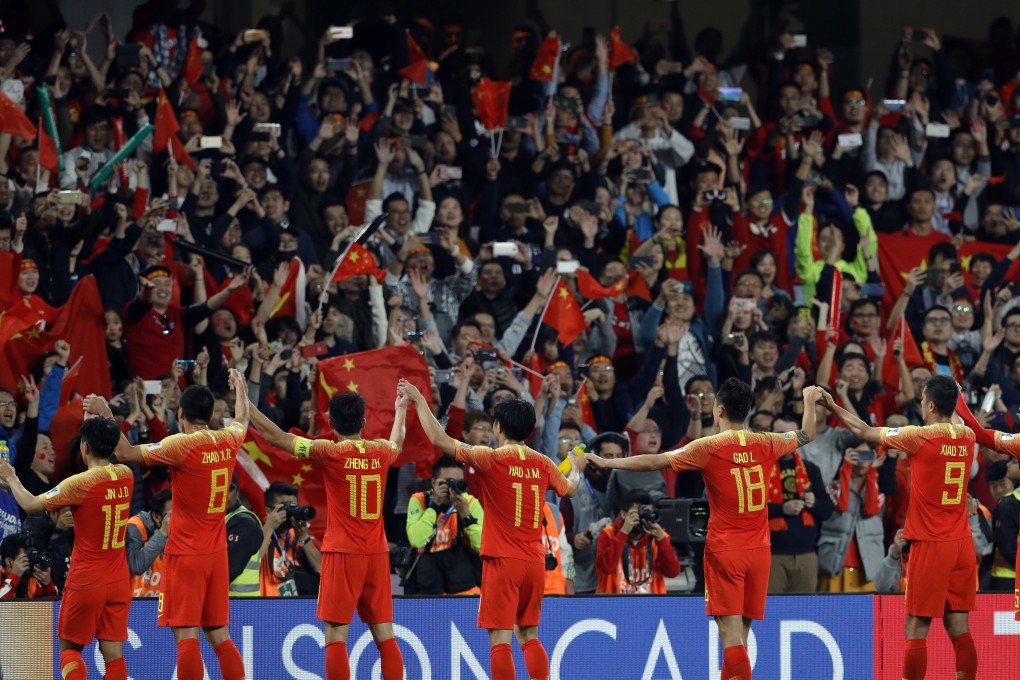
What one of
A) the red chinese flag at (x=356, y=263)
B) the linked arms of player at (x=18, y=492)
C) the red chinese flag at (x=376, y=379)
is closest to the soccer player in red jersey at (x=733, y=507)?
the linked arms of player at (x=18, y=492)

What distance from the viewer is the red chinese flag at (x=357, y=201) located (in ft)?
54.2

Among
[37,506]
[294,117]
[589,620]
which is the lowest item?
[589,620]

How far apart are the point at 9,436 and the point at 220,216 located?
321cm

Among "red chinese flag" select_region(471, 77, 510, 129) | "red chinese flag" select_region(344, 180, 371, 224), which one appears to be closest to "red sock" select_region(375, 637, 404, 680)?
"red chinese flag" select_region(344, 180, 371, 224)

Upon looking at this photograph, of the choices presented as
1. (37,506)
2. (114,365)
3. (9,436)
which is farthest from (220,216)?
(37,506)

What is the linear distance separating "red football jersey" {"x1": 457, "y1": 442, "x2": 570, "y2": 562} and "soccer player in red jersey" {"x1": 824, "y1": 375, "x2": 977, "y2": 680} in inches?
80.6

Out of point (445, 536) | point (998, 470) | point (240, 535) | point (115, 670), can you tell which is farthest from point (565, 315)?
point (115, 670)

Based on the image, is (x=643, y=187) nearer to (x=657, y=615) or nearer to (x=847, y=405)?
(x=847, y=405)

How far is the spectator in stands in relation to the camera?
11.9 m

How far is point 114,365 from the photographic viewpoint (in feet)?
47.4

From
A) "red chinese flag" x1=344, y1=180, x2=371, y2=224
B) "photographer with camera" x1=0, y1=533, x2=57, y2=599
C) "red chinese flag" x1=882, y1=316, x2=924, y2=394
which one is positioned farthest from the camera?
"red chinese flag" x1=344, y1=180, x2=371, y2=224

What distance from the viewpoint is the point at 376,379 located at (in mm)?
14359

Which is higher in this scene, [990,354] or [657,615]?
[990,354]

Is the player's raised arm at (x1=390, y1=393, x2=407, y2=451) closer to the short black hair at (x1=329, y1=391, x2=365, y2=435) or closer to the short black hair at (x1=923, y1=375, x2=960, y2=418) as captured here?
the short black hair at (x1=329, y1=391, x2=365, y2=435)
